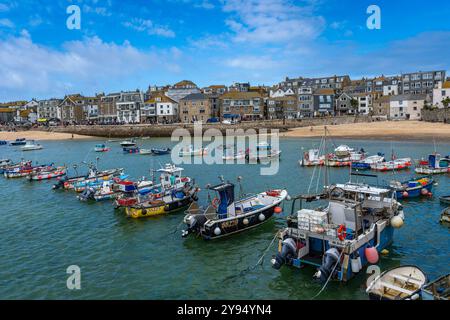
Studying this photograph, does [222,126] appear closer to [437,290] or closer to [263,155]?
[263,155]

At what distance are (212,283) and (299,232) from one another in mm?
4721

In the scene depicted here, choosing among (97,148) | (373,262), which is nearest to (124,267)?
(373,262)

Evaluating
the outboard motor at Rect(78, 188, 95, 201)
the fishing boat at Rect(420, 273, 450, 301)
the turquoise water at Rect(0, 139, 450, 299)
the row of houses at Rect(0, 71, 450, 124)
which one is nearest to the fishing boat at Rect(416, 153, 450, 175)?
the turquoise water at Rect(0, 139, 450, 299)

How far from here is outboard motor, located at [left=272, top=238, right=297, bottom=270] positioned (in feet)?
57.7

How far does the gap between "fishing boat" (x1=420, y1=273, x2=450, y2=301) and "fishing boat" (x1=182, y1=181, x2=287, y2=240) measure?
11.9m

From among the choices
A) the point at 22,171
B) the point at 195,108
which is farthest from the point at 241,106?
the point at 22,171

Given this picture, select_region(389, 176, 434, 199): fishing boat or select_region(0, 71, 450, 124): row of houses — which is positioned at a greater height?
select_region(0, 71, 450, 124): row of houses

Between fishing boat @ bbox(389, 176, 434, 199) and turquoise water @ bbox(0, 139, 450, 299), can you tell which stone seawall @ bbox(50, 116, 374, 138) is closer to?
fishing boat @ bbox(389, 176, 434, 199)

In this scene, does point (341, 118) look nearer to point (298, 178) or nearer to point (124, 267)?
point (298, 178)

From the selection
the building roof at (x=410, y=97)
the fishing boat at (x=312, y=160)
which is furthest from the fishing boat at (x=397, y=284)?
the building roof at (x=410, y=97)

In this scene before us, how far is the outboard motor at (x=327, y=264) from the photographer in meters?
16.3

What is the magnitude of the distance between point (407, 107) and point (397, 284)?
101 m

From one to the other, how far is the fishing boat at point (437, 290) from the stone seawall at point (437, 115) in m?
86.5
